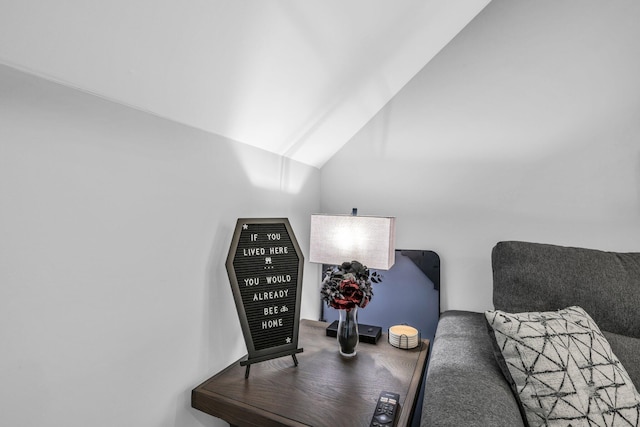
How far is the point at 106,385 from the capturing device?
858 mm

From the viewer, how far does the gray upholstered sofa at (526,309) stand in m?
0.95

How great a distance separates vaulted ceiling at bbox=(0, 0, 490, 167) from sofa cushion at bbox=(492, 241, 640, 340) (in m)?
1.05

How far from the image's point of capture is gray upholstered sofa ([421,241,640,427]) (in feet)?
3.11

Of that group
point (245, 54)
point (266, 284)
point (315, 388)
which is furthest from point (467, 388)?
point (245, 54)

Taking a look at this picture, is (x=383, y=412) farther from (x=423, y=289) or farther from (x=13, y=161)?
(x=13, y=161)

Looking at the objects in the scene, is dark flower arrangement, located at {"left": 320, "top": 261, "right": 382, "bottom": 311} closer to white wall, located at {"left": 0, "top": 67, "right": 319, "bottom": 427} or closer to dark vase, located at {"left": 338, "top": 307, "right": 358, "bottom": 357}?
dark vase, located at {"left": 338, "top": 307, "right": 358, "bottom": 357}

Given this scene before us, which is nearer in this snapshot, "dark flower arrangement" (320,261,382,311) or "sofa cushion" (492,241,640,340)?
"sofa cushion" (492,241,640,340)

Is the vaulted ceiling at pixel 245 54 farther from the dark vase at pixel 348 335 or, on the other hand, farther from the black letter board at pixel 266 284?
the dark vase at pixel 348 335

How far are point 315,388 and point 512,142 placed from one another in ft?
5.10

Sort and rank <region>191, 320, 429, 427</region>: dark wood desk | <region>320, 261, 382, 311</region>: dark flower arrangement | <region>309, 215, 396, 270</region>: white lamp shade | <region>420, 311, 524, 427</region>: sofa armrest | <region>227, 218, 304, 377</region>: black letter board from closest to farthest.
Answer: <region>420, 311, 524, 427</region>: sofa armrest
<region>191, 320, 429, 427</region>: dark wood desk
<region>227, 218, 304, 377</region>: black letter board
<region>320, 261, 382, 311</region>: dark flower arrangement
<region>309, 215, 396, 270</region>: white lamp shade

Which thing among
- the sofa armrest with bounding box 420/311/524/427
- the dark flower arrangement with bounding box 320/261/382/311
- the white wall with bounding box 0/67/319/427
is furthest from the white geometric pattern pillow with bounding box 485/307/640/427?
the white wall with bounding box 0/67/319/427

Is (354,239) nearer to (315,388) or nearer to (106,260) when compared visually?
(315,388)

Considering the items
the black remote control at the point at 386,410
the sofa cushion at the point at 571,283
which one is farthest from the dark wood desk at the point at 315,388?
the sofa cushion at the point at 571,283

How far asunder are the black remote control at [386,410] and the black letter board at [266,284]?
39cm
